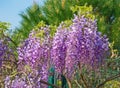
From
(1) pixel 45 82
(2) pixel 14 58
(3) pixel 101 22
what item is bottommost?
(1) pixel 45 82

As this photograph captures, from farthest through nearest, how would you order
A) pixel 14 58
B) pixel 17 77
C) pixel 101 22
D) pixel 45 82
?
pixel 101 22
pixel 14 58
pixel 45 82
pixel 17 77

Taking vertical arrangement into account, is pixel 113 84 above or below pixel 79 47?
below

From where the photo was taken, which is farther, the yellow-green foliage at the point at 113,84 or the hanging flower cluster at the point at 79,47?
the yellow-green foliage at the point at 113,84

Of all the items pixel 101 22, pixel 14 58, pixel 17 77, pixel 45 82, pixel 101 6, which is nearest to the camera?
pixel 17 77

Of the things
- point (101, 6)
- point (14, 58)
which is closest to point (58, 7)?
point (101, 6)

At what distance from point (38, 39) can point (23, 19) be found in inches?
319

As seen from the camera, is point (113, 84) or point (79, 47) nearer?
point (79, 47)

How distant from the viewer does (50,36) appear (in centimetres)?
499

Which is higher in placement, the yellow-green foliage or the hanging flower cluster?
the hanging flower cluster

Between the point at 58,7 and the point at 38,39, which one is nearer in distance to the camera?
the point at 38,39

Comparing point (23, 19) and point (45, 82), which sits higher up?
point (23, 19)

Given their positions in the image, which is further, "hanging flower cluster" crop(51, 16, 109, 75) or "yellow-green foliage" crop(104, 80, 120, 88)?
"yellow-green foliage" crop(104, 80, 120, 88)

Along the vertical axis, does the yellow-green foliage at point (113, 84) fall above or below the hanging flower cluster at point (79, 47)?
below

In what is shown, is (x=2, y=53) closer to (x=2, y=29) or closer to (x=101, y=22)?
(x=2, y=29)
